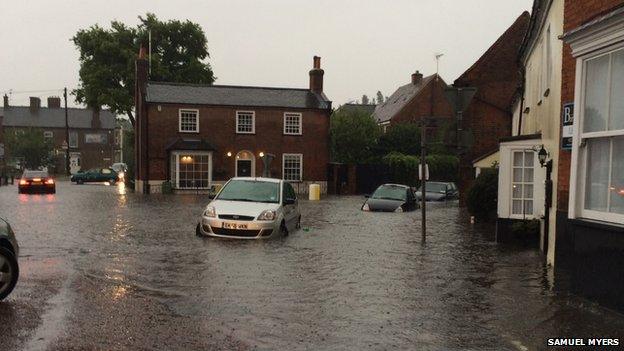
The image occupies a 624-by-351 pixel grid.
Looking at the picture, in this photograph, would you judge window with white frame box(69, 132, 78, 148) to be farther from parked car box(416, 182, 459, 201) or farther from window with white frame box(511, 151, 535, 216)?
window with white frame box(511, 151, 535, 216)

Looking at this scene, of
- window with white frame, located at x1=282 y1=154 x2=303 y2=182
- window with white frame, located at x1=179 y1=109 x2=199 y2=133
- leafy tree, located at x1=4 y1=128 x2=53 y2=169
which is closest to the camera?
window with white frame, located at x1=179 y1=109 x2=199 y2=133

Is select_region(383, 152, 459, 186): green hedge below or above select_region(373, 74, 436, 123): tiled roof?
below

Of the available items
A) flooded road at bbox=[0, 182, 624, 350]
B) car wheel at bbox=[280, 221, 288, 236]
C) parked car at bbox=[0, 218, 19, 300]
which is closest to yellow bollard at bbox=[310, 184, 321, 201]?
flooded road at bbox=[0, 182, 624, 350]

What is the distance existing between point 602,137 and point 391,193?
16.9 metres

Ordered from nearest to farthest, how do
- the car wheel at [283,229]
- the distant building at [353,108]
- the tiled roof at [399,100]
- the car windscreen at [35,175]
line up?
the car wheel at [283,229]
the car windscreen at [35,175]
the distant building at [353,108]
the tiled roof at [399,100]

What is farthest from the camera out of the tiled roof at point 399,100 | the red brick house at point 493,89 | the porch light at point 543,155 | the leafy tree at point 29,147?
the leafy tree at point 29,147

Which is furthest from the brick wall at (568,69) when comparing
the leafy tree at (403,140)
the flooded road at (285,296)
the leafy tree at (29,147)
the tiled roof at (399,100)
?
the leafy tree at (29,147)

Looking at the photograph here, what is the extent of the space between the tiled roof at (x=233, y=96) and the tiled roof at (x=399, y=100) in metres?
19.1

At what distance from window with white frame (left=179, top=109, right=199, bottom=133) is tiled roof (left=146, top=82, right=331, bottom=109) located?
641 mm

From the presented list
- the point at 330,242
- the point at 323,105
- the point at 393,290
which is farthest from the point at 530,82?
the point at 323,105

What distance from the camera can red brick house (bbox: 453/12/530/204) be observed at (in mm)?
30016

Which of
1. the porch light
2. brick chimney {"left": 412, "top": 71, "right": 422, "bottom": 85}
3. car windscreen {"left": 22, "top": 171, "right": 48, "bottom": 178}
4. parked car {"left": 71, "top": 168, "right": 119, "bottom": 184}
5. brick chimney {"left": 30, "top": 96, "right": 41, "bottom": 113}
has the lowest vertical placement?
parked car {"left": 71, "top": 168, "right": 119, "bottom": 184}

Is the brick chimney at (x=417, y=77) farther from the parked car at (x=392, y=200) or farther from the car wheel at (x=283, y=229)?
the car wheel at (x=283, y=229)

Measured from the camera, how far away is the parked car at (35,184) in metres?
32.2
